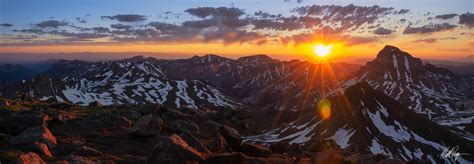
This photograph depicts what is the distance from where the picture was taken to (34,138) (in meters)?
30.6

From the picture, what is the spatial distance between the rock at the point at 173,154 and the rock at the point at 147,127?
1188cm

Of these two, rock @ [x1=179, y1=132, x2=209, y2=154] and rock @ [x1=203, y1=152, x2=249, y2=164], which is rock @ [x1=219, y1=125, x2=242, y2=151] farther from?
rock @ [x1=203, y1=152, x2=249, y2=164]

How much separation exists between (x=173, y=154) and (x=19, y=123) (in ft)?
60.5

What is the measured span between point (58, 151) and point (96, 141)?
274 inches

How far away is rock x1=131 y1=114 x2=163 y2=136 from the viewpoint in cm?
3934

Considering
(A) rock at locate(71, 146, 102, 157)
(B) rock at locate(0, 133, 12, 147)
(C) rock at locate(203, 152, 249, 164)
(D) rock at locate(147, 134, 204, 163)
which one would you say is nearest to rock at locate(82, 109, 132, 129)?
(B) rock at locate(0, 133, 12, 147)

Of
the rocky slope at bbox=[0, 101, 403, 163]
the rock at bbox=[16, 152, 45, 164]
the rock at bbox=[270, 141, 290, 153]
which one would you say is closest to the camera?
the rock at bbox=[16, 152, 45, 164]

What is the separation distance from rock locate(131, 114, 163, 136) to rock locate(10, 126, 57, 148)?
28.9 feet

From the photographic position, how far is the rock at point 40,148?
2850 centimetres

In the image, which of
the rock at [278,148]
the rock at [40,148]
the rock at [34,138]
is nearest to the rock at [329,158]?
the rock at [278,148]

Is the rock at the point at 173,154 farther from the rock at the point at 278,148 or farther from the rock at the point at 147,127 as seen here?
the rock at the point at 278,148

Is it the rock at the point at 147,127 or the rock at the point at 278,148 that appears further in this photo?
the rock at the point at 278,148

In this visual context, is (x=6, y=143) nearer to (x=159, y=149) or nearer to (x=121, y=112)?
(x=159, y=149)

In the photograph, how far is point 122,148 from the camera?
35719 mm
